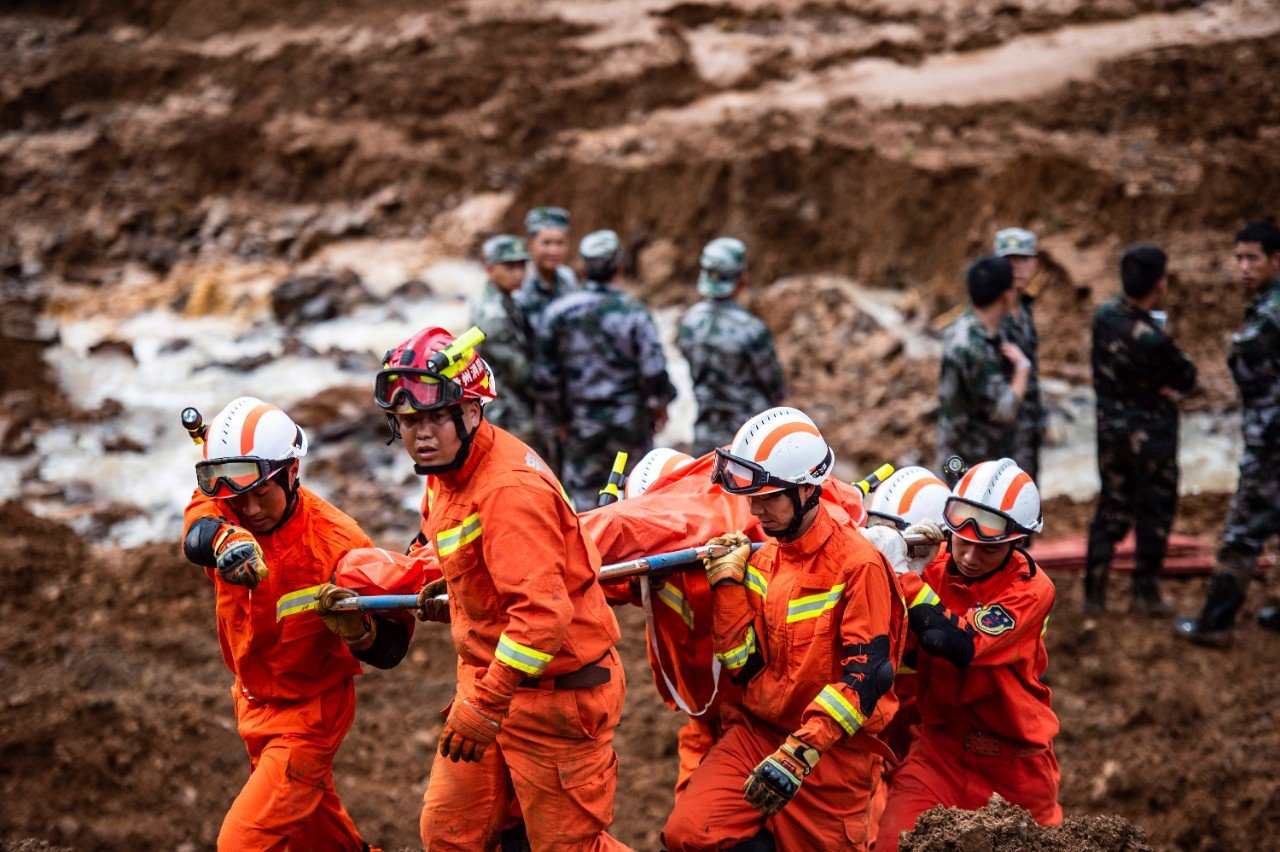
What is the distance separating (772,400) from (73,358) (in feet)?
36.9

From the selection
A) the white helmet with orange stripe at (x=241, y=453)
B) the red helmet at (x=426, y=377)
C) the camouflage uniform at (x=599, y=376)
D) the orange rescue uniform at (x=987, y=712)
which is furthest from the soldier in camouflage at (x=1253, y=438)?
the white helmet with orange stripe at (x=241, y=453)

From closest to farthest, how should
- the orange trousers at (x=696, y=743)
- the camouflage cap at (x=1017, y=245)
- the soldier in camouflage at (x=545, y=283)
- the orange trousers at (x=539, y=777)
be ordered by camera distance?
the orange trousers at (x=539, y=777) → the orange trousers at (x=696, y=743) → the camouflage cap at (x=1017, y=245) → the soldier in camouflage at (x=545, y=283)

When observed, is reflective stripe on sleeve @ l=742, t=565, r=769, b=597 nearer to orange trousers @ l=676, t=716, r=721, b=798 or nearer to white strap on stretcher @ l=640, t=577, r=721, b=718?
white strap on stretcher @ l=640, t=577, r=721, b=718

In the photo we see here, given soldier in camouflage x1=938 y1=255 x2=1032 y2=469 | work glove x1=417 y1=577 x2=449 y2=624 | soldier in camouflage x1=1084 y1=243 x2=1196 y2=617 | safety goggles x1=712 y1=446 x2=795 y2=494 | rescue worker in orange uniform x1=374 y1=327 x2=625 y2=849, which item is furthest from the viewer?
soldier in camouflage x1=1084 y1=243 x2=1196 y2=617

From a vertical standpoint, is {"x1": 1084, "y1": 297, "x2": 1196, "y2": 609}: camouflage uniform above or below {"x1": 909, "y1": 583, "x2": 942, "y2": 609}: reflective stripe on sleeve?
below

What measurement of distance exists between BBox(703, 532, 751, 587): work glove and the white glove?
475mm

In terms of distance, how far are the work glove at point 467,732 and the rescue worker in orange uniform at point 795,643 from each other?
92 centimetres

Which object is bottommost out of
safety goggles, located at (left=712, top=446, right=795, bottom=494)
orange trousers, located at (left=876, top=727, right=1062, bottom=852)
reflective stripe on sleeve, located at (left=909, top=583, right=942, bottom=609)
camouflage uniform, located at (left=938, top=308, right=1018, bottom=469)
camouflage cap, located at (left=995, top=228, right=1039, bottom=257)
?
camouflage uniform, located at (left=938, top=308, right=1018, bottom=469)

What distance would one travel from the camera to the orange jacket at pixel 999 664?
491 cm

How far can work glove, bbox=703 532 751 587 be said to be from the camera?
483 cm

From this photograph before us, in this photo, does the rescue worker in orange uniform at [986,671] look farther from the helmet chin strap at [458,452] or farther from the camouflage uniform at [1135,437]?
the camouflage uniform at [1135,437]

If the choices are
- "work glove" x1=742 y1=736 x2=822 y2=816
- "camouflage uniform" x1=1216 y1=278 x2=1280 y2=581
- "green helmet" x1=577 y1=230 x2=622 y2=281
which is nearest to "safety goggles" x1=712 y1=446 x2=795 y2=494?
"work glove" x1=742 y1=736 x2=822 y2=816

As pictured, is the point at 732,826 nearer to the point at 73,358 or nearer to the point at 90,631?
the point at 90,631

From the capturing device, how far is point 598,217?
1642 cm
